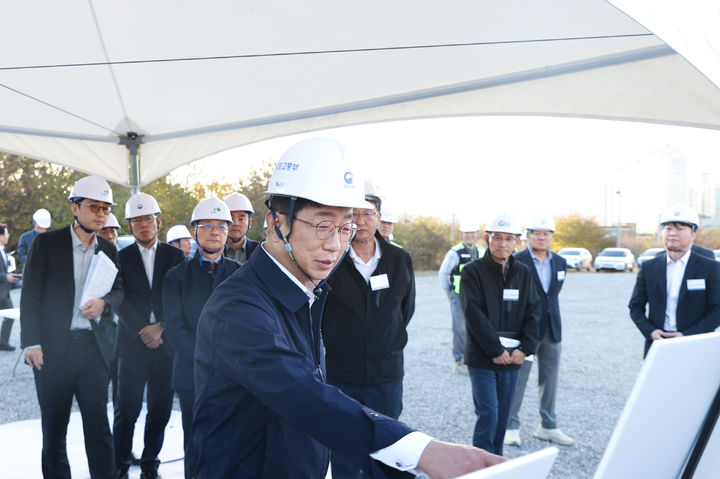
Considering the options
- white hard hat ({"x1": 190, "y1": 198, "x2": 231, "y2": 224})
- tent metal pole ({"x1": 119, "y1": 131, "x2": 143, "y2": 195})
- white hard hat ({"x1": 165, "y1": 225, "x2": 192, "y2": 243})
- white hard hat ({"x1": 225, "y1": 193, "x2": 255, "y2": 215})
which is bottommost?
white hard hat ({"x1": 165, "y1": 225, "x2": 192, "y2": 243})

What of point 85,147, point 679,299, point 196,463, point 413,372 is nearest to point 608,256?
point 413,372

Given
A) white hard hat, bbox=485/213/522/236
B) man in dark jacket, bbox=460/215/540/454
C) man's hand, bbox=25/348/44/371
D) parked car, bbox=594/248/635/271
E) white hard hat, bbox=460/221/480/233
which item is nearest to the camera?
man's hand, bbox=25/348/44/371

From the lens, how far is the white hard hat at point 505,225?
13.9 ft

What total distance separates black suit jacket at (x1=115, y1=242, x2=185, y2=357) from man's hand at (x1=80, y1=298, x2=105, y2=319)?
2.48ft

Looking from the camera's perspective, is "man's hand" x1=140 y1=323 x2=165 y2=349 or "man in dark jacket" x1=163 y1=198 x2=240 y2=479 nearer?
"man in dark jacket" x1=163 y1=198 x2=240 y2=479

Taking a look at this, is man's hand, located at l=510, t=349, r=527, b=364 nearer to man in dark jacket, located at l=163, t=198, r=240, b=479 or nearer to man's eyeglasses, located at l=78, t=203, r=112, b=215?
man in dark jacket, located at l=163, t=198, r=240, b=479

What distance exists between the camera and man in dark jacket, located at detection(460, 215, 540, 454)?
4.02m

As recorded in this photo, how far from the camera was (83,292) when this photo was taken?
3.64 metres

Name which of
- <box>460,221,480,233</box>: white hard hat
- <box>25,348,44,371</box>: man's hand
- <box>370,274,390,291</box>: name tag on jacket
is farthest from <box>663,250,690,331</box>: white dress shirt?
<box>25,348,44,371</box>: man's hand

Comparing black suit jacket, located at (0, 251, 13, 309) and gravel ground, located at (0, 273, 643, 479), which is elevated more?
black suit jacket, located at (0, 251, 13, 309)

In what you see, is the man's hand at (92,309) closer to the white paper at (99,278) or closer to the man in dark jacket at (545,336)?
the white paper at (99,278)

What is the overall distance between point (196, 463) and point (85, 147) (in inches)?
186

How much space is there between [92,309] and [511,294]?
3053 mm

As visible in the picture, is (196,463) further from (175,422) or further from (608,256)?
(608,256)
